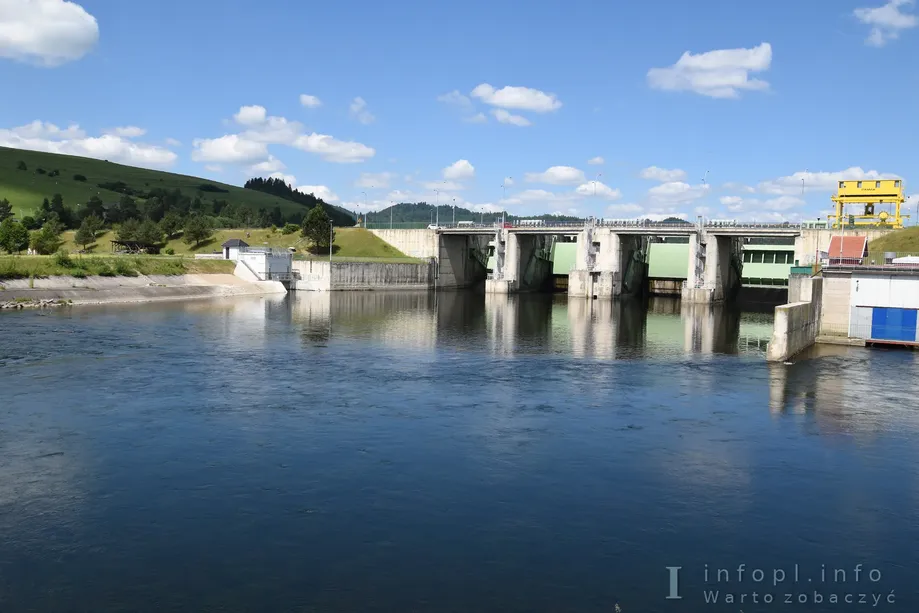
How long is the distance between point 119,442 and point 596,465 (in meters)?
20.6

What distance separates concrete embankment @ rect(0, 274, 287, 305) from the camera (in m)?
92.7

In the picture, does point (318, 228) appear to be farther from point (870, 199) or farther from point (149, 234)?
point (870, 199)

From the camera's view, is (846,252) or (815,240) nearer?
(846,252)

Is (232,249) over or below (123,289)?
over

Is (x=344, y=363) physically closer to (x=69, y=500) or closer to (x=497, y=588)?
(x=69, y=500)

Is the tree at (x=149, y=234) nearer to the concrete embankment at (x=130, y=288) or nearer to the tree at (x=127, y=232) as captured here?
the tree at (x=127, y=232)

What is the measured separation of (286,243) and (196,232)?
63.8 ft

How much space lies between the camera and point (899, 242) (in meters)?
104

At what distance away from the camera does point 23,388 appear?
145ft

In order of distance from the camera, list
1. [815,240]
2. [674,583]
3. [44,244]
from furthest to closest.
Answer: [44,244] → [815,240] → [674,583]

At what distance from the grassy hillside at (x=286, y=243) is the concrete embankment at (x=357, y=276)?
28.5ft

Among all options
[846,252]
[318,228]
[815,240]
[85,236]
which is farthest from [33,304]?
[815,240]

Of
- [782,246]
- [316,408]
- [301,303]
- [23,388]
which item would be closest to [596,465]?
[316,408]

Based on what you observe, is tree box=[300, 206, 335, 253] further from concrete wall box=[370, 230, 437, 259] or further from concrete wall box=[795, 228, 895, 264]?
concrete wall box=[795, 228, 895, 264]
